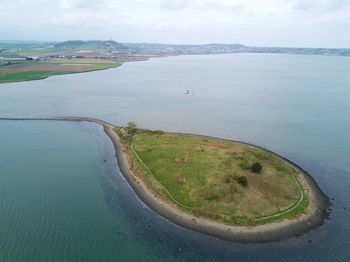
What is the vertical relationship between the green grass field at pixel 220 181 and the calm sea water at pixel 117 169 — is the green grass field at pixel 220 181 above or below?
above

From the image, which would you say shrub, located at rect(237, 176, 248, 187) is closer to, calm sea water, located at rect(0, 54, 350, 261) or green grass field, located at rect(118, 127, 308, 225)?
green grass field, located at rect(118, 127, 308, 225)

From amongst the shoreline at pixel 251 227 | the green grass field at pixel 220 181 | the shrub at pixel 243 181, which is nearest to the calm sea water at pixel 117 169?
the shoreline at pixel 251 227

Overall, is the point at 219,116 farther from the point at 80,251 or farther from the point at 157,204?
the point at 80,251

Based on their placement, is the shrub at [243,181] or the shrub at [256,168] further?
the shrub at [256,168]

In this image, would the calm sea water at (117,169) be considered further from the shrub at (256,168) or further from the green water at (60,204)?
the shrub at (256,168)

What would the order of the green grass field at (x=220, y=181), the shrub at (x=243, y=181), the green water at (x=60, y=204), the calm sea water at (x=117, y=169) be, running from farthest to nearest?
1. the shrub at (x=243, y=181)
2. the green grass field at (x=220, y=181)
3. the calm sea water at (x=117, y=169)
4. the green water at (x=60, y=204)

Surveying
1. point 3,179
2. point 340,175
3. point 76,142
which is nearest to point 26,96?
point 76,142

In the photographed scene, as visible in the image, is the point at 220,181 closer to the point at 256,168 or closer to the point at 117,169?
the point at 256,168
